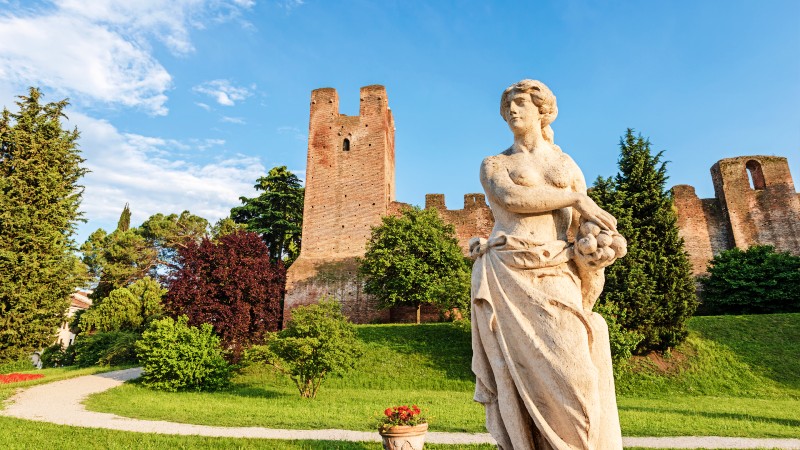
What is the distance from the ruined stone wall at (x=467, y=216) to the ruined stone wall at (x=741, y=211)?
1103cm

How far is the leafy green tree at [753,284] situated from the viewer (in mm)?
20797

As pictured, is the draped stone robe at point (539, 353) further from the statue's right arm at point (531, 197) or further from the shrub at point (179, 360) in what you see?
the shrub at point (179, 360)

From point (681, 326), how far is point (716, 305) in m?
9.13

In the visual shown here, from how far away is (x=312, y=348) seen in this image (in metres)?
12.0

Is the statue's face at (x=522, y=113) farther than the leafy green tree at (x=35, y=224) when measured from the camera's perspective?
No

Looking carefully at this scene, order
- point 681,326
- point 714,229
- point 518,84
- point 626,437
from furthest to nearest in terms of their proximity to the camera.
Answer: point 714,229 < point 681,326 < point 626,437 < point 518,84

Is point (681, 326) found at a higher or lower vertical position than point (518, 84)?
lower

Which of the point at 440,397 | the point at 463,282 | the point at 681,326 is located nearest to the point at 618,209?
the point at 681,326

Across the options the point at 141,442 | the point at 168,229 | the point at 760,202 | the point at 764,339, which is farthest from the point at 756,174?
the point at 168,229

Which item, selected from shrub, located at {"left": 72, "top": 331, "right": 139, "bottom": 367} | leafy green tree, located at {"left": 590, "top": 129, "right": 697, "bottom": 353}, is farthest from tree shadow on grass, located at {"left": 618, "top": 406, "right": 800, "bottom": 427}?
shrub, located at {"left": 72, "top": 331, "right": 139, "bottom": 367}

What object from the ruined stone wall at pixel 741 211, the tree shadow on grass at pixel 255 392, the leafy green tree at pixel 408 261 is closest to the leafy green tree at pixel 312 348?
the tree shadow on grass at pixel 255 392

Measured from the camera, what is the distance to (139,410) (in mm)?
9469

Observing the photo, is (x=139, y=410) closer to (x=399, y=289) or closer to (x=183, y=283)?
(x=183, y=283)

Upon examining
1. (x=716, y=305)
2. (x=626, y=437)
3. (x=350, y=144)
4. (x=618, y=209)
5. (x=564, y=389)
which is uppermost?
(x=350, y=144)
